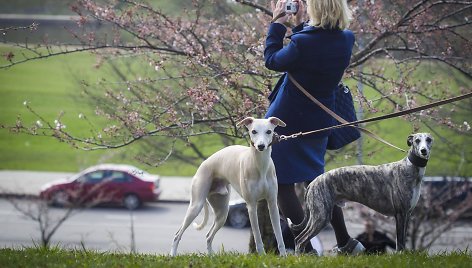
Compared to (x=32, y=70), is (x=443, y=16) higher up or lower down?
lower down

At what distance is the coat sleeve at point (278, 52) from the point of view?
656 centimetres

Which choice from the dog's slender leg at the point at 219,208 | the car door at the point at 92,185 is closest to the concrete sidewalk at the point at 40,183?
the car door at the point at 92,185

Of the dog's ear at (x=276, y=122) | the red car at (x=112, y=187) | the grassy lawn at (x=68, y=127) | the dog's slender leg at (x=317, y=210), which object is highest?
the grassy lawn at (x=68, y=127)

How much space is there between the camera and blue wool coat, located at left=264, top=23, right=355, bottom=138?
658cm

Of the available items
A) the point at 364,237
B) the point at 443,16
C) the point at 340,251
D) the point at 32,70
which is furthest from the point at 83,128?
the point at 340,251

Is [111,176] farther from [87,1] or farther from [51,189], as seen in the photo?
[87,1]

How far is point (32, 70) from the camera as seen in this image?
59875 mm

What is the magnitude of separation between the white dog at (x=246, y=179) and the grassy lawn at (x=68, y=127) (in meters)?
9.64

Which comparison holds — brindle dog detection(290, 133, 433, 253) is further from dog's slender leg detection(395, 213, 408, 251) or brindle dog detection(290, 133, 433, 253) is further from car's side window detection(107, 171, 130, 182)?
car's side window detection(107, 171, 130, 182)

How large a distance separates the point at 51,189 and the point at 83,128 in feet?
46.5

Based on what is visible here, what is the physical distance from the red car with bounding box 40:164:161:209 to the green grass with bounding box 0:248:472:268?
20458 mm

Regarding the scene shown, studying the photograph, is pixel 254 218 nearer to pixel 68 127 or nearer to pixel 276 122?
pixel 276 122

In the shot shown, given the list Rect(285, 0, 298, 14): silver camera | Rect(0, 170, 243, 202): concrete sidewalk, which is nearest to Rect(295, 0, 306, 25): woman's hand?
Rect(285, 0, 298, 14): silver camera

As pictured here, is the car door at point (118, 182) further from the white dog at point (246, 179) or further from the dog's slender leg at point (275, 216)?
the dog's slender leg at point (275, 216)
